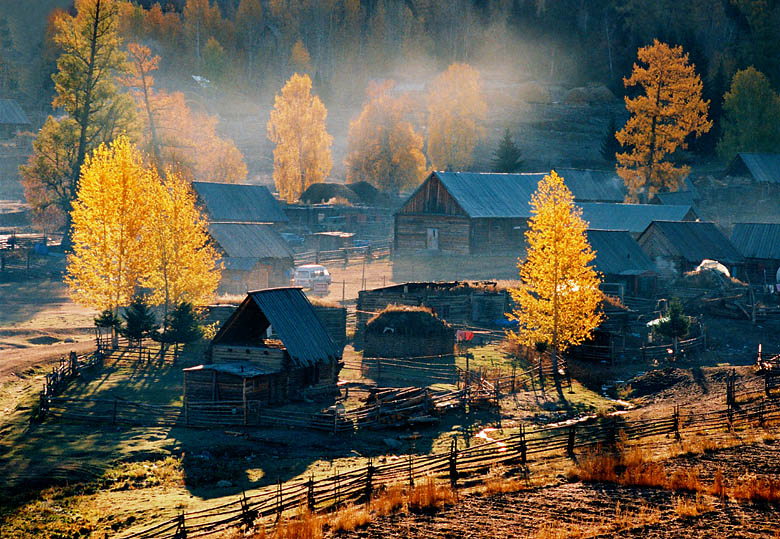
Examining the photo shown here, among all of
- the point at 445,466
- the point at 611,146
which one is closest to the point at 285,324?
the point at 445,466

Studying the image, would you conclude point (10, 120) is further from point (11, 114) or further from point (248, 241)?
point (248, 241)

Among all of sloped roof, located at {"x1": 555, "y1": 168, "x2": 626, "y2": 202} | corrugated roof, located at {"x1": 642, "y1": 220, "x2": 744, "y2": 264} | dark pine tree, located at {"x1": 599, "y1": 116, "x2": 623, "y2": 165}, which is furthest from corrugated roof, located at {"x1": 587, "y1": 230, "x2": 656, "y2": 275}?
dark pine tree, located at {"x1": 599, "y1": 116, "x2": 623, "y2": 165}

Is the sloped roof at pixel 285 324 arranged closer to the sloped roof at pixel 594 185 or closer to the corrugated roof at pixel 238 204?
the corrugated roof at pixel 238 204

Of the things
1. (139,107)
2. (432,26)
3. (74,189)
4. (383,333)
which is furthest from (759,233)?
(432,26)

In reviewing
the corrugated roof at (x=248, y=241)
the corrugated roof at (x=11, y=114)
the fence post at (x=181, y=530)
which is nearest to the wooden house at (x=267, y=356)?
the fence post at (x=181, y=530)

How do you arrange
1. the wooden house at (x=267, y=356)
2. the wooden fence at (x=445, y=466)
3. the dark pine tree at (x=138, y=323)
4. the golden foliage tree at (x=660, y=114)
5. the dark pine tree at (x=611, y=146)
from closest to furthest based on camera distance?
the wooden fence at (x=445, y=466) < the wooden house at (x=267, y=356) < the dark pine tree at (x=138, y=323) < the golden foliage tree at (x=660, y=114) < the dark pine tree at (x=611, y=146)

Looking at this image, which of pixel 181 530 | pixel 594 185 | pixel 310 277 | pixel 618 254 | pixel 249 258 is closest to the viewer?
pixel 181 530
